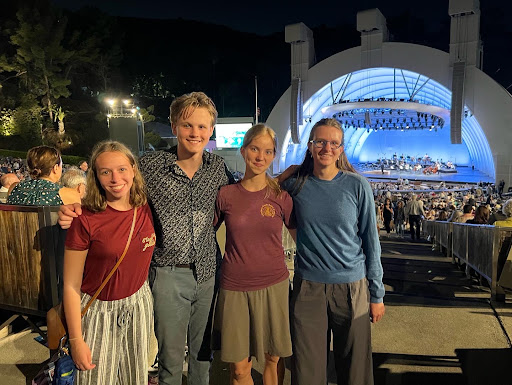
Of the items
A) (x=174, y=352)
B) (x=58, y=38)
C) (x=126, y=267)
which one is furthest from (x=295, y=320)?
(x=58, y=38)

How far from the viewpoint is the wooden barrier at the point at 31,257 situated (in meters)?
2.88

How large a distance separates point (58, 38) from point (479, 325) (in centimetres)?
3654

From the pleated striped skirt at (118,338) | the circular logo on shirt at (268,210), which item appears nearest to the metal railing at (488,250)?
the circular logo on shirt at (268,210)

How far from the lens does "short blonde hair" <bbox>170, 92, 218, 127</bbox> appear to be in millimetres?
2223

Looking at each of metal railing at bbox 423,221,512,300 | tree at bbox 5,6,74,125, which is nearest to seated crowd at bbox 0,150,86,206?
metal railing at bbox 423,221,512,300

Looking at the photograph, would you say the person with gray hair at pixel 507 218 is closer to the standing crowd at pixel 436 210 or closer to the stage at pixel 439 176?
the standing crowd at pixel 436 210

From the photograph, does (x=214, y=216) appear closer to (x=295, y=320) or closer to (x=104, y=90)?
(x=295, y=320)

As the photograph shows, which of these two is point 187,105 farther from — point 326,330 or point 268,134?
point 326,330

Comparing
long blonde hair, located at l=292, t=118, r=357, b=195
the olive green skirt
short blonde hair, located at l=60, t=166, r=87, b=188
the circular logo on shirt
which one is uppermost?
long blonde hair, located at l=292, t=118, r=357, b=195

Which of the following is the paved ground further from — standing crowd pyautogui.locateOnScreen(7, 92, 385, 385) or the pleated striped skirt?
the pleated striped skirt

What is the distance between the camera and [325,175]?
2.42 meters

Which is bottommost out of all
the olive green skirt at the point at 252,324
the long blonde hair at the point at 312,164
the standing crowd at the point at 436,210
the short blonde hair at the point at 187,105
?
the standing crowd at the point at 436,210

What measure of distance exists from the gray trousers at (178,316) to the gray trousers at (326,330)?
1.89ft

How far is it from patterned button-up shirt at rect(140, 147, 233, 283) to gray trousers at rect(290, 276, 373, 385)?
655mm
